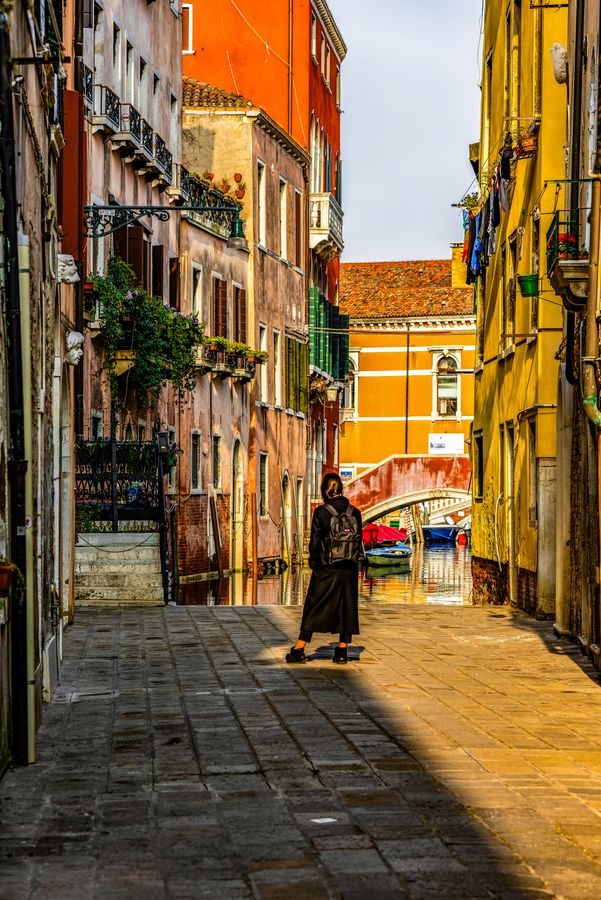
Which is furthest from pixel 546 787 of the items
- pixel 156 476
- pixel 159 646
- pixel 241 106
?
pixel 241 106

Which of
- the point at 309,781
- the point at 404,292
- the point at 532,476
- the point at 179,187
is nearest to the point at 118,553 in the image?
the point at 532,476

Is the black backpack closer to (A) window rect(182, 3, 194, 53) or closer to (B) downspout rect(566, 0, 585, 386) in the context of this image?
(B) downspout rect(566, 0, 585, 386)

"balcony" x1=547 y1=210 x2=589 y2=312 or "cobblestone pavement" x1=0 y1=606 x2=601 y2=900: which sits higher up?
"balcony" x1=547 y1=210 x2=589 y2=312

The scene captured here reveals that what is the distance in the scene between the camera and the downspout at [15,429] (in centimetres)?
773

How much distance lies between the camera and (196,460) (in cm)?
3616

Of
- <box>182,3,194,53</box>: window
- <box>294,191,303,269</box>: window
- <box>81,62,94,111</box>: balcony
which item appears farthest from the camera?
<box>294,191,303,269</box>: window

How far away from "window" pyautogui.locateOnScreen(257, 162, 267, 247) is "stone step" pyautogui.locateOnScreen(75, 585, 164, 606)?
21867mm

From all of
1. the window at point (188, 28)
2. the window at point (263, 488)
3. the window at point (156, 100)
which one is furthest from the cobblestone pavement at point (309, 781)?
the window at point (188, 28)

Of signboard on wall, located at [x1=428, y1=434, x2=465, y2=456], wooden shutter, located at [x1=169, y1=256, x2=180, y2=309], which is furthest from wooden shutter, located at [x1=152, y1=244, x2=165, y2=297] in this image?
signboard on wall, located at [x1=428, y1=434, x2=465, y2=456]

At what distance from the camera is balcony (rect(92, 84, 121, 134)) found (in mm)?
27969

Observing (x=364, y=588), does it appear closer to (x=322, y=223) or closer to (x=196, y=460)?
(x=196, y=460)

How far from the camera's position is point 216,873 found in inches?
247

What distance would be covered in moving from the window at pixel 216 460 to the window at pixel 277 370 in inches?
228

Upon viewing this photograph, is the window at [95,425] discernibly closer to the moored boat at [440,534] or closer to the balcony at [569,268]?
the balcony at [569,268]
